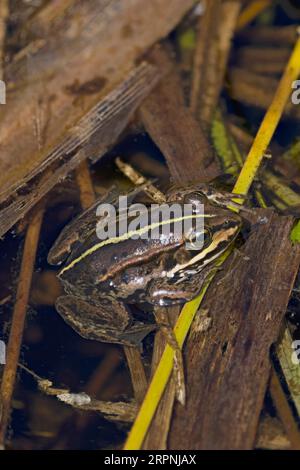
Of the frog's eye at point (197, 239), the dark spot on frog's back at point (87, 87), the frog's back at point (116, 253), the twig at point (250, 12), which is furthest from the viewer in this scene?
Answer: the twig at point (250, 12)

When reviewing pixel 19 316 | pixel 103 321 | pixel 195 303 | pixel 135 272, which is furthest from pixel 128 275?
pixel 19 316

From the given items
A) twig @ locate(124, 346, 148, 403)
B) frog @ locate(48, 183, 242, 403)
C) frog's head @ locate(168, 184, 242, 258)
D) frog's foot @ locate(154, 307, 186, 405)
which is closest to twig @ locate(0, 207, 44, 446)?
frog @ locate(48, 183, 242, 403)

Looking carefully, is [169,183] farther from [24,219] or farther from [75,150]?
[24,219]

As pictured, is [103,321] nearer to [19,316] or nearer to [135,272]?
[135,272]

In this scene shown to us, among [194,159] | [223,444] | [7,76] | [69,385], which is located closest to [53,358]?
[69,385]

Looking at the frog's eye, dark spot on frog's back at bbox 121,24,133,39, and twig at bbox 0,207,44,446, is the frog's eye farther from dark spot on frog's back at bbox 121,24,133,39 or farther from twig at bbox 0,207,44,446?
dark spot on frog's back at bbox 121,24,133,39

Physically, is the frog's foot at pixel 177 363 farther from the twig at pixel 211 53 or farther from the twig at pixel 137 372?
the twig at pixel 211 53

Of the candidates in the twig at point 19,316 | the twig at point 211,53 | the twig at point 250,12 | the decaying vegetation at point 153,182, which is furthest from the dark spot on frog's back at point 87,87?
the twig at point 250,12
